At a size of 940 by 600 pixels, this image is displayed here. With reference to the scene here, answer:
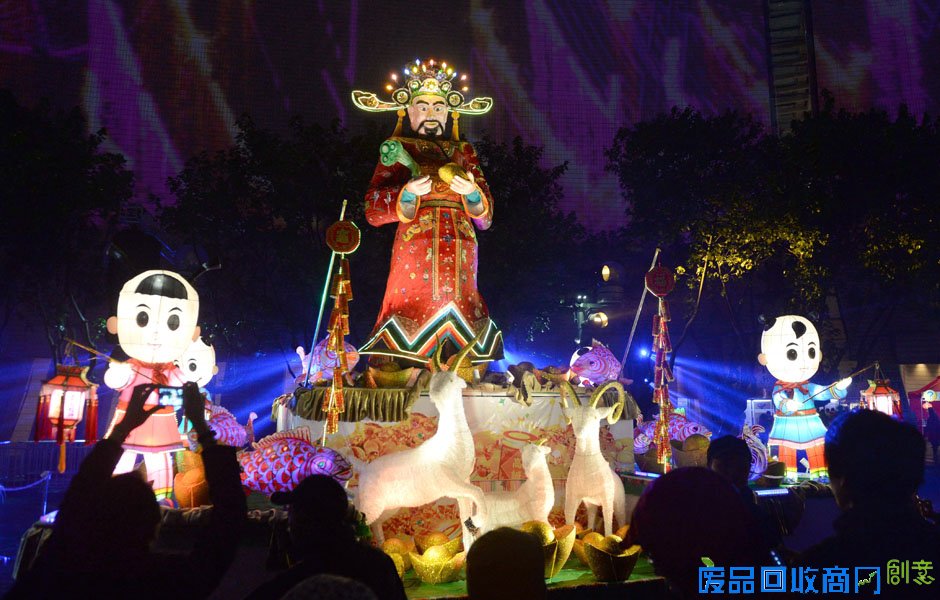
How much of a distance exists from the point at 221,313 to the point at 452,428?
11.1 metres

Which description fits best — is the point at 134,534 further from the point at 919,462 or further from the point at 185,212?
the point at 185,212

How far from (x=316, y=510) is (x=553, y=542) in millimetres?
3079

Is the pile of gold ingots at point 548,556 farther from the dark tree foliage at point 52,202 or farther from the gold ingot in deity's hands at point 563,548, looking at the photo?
the dark tree foliage at point 52,202

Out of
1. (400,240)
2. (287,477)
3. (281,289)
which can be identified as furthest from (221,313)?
(287,477)

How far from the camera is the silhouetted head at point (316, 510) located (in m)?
2.45

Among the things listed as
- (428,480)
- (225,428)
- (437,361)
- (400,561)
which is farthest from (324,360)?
(400,561)

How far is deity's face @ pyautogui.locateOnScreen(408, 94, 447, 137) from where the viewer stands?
7805 mm

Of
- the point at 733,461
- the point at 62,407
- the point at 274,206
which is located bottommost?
the point at 733,461

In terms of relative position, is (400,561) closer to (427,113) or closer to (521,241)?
(427,113)

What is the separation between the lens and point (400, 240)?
24.6 ft

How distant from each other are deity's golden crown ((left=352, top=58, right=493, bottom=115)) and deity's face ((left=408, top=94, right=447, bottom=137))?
2.2 inches

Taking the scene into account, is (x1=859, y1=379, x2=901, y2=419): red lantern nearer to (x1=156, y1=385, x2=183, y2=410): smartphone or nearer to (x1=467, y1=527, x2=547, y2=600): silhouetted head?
(x1=156, y1=385, x2=183, y2=410): smartphone

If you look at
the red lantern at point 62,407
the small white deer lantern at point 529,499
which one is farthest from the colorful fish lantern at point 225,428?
the small white deer lantern at point 529,499

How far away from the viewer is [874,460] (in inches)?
84.9
